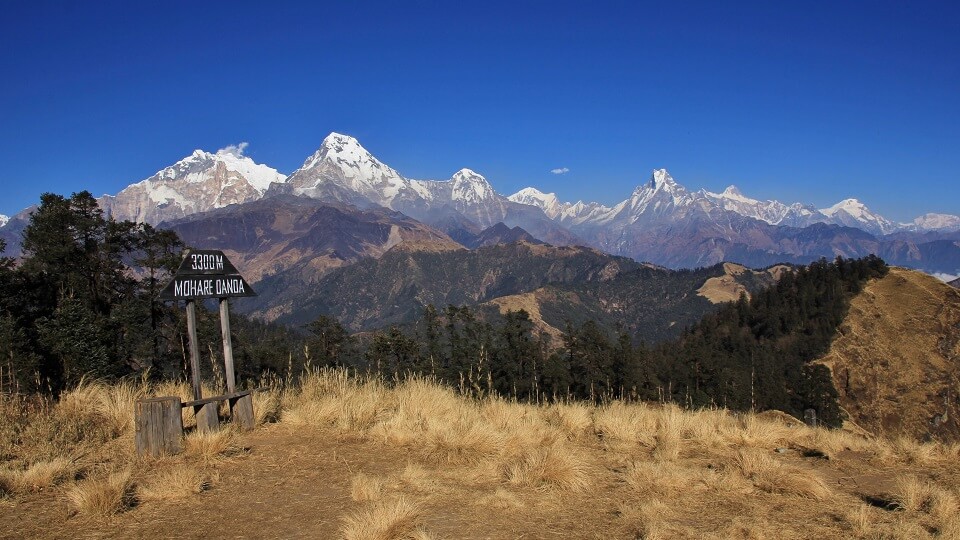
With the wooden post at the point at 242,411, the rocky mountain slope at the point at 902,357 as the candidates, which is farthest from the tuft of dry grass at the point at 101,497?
the rocky mountain slope at the point at 902,357

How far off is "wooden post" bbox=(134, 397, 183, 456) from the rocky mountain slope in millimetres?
103300

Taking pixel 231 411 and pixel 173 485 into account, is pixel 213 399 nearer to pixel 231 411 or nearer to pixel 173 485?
pixel 231 411

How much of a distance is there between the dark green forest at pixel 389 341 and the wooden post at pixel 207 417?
1.97 m

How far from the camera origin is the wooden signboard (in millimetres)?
9602

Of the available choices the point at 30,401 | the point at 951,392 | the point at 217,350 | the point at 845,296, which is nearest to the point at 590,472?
the point at 30,401

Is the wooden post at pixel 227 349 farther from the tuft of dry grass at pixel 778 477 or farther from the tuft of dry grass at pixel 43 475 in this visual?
the tuft of dry grass at pixel 778 477

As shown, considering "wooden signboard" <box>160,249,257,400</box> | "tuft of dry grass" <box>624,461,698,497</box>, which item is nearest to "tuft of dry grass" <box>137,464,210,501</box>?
"wooden signboard" <box>160,249,257,400</box>

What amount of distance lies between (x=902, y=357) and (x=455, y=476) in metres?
132

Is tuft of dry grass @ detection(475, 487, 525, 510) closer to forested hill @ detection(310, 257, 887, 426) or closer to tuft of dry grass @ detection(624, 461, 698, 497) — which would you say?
tuft of dry grass @ detection(624, 461, 698, 497)

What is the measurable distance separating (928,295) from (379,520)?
15133 centimetres

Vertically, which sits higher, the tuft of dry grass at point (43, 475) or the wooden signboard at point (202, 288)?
the wooden signboard at point (202, 288)

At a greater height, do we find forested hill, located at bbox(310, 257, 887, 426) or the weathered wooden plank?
the weathered wooden plank

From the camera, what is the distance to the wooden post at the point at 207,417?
9302 mm

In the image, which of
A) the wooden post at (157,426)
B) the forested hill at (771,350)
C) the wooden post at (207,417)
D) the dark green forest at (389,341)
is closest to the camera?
the wooden post at (157,426)
